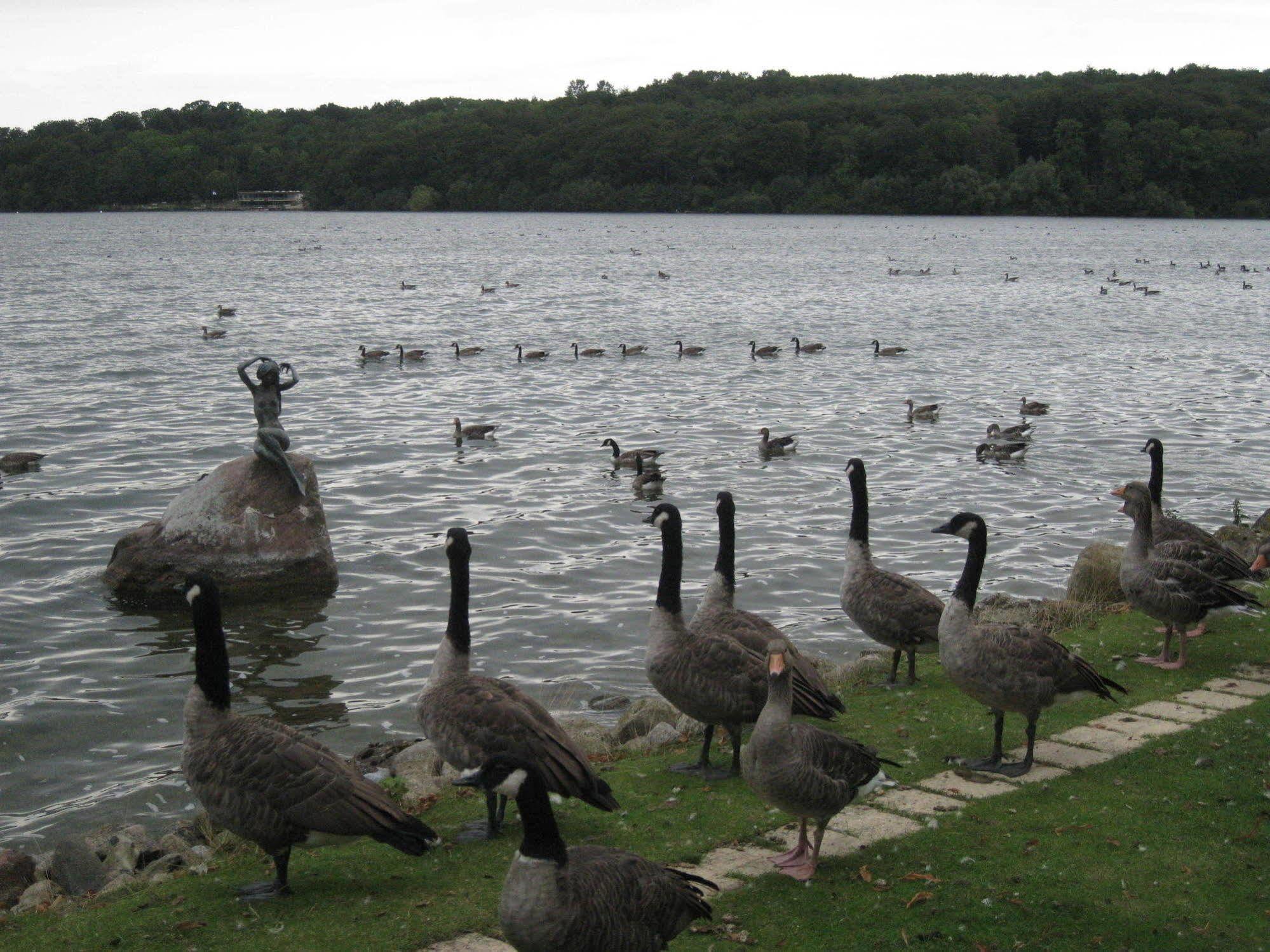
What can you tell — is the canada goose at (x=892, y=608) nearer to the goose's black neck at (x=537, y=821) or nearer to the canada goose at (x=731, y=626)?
the canada goose at (x=731, y=626)

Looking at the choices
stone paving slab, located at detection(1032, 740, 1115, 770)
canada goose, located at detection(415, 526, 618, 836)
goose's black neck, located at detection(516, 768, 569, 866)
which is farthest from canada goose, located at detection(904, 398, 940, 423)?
goose's black neck, located at detection(516, 768, 569, 866)

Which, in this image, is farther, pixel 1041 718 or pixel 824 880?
pixel 1041 718

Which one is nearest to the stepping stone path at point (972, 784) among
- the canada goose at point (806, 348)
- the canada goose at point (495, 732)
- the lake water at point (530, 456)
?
the canada goose at point (495, 732)

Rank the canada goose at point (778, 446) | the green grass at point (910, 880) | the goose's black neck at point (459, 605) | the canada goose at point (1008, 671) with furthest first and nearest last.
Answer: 1. the canada goose at point (778, 446)
2. the goose's black neck at point (459, 605)
3. the canada goose at point (1008, 671)
4. the green grass at point (910, 880)

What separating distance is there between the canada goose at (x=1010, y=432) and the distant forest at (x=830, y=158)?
443 ft

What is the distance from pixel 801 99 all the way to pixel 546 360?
15737cm

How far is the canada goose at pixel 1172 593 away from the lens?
11523 millimetres

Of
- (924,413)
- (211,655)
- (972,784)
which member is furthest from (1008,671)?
(924,413)

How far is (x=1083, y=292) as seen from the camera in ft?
232

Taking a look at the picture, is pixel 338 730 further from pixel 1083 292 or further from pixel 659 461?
pixel 1083 292

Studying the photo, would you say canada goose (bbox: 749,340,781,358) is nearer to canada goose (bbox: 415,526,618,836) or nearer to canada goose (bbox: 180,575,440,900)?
canada goose (bbox: 415,526,618,836)

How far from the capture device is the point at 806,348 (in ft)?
149

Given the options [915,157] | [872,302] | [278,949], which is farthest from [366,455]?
[915,157]

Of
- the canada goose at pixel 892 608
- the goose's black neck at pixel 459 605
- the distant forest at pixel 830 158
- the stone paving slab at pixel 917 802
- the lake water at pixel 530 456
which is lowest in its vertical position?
the lake water at pixel 530 456
